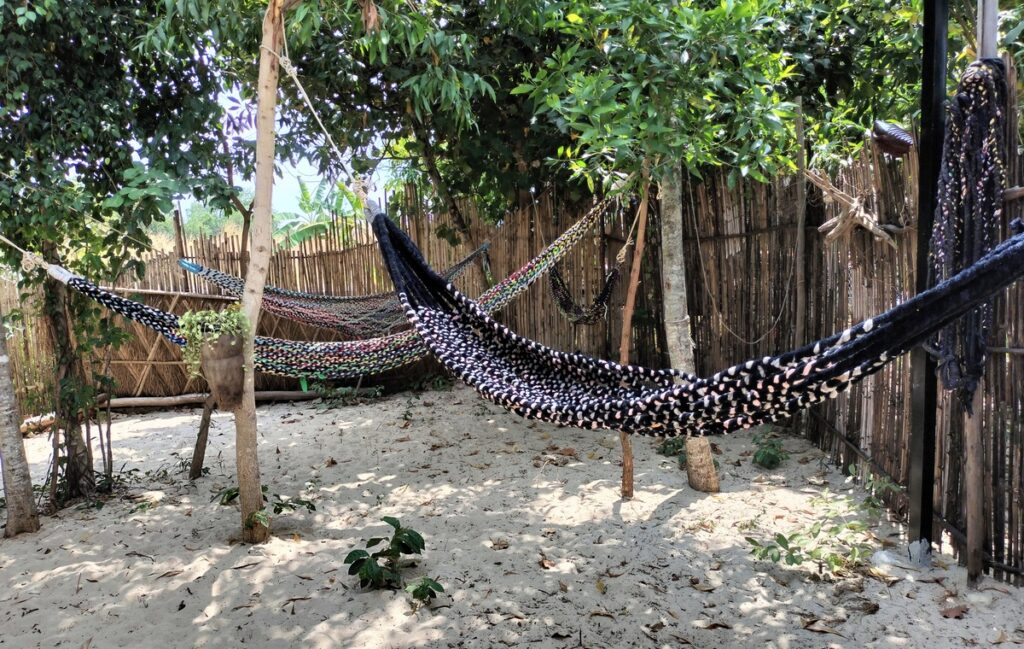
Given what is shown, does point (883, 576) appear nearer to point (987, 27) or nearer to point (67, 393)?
point (987, 27)

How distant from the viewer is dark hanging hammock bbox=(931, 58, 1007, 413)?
5.40ft

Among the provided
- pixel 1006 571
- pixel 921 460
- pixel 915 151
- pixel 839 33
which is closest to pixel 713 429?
pixel 921 460

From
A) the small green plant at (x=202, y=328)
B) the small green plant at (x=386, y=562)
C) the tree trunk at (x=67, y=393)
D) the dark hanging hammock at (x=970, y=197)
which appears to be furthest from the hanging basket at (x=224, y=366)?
the dark hanging hammock at (x=970, y=197)

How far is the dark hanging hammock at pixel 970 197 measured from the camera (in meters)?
1.65

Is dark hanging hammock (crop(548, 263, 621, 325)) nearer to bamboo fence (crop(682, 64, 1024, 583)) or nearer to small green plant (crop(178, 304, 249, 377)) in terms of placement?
bamboo fence (crop(682, 64, 1024, 583))

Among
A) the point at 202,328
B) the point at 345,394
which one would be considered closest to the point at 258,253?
the point at 202,328

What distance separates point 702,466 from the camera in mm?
2633

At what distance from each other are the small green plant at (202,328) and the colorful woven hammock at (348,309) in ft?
6.27

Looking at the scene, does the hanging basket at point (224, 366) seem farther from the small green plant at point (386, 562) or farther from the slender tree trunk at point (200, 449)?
the slender tree trunk at point (200, 449)

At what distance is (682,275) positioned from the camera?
268cm

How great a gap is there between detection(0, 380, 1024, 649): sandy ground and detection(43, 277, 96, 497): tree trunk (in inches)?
5.9

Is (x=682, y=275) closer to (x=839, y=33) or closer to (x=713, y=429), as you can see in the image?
(x=713, y=429)

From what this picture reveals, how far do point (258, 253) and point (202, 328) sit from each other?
0.32 meters

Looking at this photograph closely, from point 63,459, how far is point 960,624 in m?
3.17
